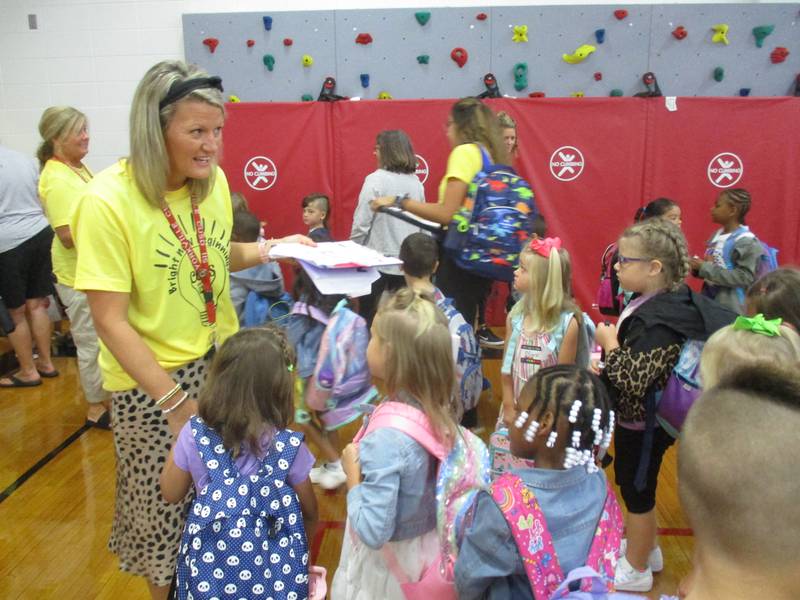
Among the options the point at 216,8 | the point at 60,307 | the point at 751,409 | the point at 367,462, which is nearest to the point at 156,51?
the point at 216,8

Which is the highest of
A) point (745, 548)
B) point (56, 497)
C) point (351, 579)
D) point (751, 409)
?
point (751, 409)

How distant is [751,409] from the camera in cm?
97

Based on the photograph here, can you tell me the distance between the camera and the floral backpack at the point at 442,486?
1.69 meters

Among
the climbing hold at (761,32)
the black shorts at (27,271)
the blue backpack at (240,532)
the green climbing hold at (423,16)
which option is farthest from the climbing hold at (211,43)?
the blue backpack at (240,532)

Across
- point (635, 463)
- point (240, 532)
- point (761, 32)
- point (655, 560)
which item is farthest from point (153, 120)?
point (761, 32)

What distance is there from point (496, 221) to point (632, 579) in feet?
4.88

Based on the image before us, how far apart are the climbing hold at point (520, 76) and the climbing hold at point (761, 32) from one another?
188cm

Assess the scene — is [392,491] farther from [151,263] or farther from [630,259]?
[630,259]

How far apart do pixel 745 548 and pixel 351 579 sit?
1191 millimetres

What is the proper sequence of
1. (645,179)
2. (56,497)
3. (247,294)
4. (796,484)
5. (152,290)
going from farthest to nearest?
(645,179), (247,294), (56,497), (152,290), (796,484)

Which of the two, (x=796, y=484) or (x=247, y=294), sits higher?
(x=796, y=484)

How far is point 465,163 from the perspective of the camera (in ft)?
10.0

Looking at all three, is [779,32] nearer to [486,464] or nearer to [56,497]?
[486,464]

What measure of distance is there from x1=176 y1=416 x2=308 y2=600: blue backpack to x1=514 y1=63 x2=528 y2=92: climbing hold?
4.85 metres
